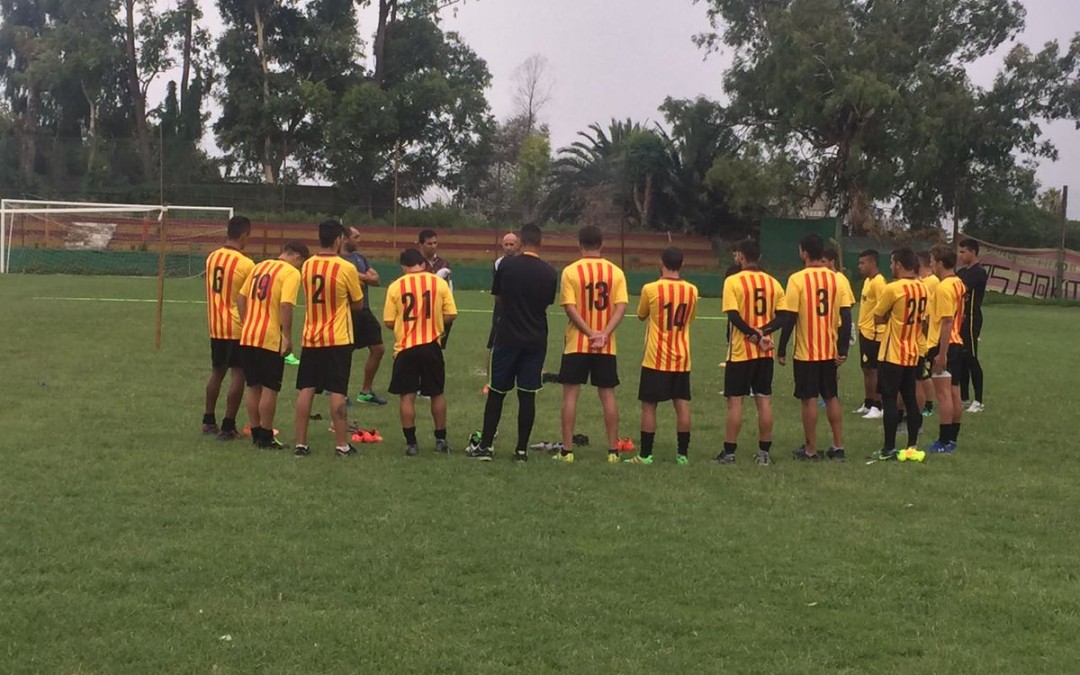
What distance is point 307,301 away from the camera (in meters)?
8.23

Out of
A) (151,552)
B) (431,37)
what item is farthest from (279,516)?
(431,37)

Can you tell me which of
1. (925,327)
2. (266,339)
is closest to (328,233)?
(266,339)

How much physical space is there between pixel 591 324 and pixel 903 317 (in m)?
2.84

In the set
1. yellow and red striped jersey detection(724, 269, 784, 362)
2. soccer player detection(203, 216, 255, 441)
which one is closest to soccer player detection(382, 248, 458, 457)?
soccer player detection(203, 216, 255, 441)

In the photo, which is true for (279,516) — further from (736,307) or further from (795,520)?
(736,307)

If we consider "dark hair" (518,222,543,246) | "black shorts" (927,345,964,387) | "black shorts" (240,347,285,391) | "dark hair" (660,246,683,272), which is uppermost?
"dark hair" (518,222,543,246)

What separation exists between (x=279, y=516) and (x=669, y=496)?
2746 mm

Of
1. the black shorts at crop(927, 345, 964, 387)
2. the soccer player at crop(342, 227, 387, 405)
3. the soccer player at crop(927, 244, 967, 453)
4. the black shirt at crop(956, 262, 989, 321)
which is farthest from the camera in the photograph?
the black shirt at crop(956, 262, 989, 321)

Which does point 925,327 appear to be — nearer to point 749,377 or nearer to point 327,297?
point 749,377

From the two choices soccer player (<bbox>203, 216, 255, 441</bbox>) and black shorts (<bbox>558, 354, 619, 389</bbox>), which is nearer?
black shorts (<bbox>558, 354, 619, 389</bbox>)

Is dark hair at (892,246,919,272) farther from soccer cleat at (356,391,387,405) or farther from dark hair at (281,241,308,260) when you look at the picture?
soccer cleat at (356,391,387,405)

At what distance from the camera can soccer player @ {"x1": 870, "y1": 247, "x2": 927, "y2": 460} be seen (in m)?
8.86

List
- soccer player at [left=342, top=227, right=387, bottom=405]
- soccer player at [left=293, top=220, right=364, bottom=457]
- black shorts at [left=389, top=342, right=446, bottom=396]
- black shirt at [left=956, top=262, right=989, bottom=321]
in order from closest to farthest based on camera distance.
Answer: soccer player at [left=293, top=220, right=364, bottom=457]
black shorts at [left=389, top=342, right=446, bottom=396]
soccer player at [left=342, top=227, right=387, bottom=405]
black shirt at [left=956, top=262, right=989, bottom=321]

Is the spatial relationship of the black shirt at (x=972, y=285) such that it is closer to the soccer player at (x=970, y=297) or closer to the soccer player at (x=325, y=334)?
the soccer player at (x=970, y=297)
